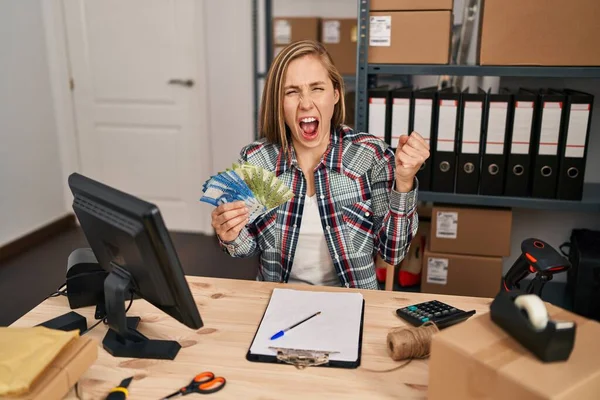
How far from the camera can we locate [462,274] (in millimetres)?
2465

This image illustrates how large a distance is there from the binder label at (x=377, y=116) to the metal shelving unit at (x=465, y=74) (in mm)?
26

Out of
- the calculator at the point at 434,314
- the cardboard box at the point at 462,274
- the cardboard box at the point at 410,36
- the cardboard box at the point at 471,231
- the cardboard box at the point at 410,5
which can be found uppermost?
the cardboard box at the point at 410,5

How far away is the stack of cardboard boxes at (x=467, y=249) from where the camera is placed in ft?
7.93

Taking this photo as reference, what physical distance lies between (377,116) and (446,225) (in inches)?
22.1

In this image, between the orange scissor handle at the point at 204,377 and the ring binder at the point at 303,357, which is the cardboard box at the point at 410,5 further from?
the orange scissor handle at the point at 204,377

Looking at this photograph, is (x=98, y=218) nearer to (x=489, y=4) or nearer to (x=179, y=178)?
(x=489, y=4)

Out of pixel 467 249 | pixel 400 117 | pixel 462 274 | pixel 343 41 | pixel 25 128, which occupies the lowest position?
pixel 462 274

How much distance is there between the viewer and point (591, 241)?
2537mm

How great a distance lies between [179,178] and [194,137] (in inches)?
12.5

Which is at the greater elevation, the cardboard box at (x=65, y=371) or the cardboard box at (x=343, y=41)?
the cardboard box at (x=343, y=41)

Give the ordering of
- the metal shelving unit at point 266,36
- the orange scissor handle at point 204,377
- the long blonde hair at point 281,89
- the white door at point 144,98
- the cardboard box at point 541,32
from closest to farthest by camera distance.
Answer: the orange scissor handle at point 204,377 < the long blonde hair at point 281,89 < the cardboard box at point 541,32 < the metal shelving unit at point 266,36 < the white door at point 144,98

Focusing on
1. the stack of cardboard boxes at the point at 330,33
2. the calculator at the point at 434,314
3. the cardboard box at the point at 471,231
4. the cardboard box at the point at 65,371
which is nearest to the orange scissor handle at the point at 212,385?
the cardboard box at the point at 65,371

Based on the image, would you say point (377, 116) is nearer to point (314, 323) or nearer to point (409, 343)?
point (314, 323)

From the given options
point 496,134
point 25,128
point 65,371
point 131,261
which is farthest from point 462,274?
point 25,128
